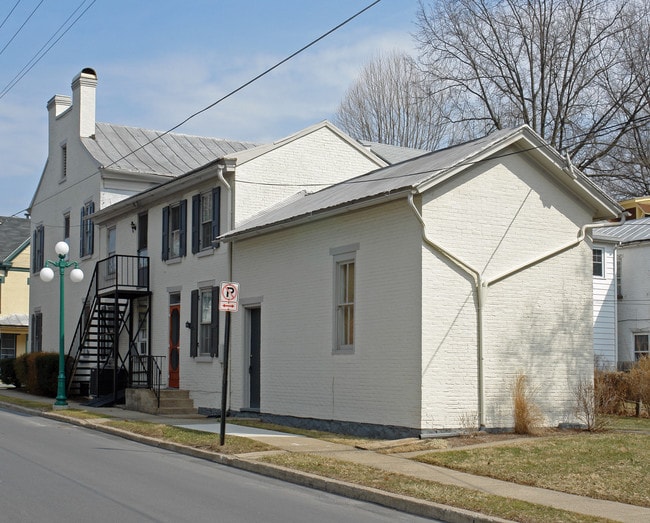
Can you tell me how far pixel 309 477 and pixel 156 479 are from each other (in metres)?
2.01

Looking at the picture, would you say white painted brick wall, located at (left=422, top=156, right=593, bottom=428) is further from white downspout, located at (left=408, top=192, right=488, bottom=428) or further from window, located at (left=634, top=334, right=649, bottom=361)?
window, located at (left=634, top=334, right=649, bottom=361)

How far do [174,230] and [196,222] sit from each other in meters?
1.92

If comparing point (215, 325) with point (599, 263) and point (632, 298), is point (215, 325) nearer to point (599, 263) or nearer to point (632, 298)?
point (599, 263)

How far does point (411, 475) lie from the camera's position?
40.2ft

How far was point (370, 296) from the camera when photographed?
56.7 ft

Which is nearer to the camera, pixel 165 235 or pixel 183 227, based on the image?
pixel 183 227

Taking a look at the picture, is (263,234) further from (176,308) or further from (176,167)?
(176,167)

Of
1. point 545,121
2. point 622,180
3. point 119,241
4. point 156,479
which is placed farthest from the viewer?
point 622,180

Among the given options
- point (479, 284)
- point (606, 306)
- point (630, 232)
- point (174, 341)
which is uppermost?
point (630, 232)

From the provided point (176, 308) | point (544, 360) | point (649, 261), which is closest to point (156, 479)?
point (544, 360)

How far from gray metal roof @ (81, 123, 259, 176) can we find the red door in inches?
316

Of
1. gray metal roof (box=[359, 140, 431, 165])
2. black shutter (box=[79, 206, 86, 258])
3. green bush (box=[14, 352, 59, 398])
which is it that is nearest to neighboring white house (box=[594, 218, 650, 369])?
gray metal roof (box=[359, 140, 431, 165])

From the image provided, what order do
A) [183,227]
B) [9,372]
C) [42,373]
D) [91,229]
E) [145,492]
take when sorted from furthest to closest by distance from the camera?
[9,372] < [91,229] < [42,373] < [183,227] < [145,492]

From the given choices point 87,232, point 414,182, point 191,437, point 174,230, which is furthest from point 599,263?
point 191,437
